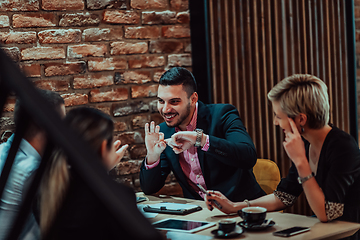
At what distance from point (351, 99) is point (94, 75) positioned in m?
2.12

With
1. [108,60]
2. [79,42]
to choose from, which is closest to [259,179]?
[108,60]

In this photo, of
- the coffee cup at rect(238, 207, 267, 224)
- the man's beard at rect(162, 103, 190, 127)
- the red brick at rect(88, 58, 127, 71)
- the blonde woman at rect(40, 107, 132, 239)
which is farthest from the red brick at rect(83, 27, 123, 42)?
the blonde woman at rect(40, 107, 132, 239)

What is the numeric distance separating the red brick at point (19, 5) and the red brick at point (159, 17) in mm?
681

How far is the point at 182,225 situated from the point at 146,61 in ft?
4.75

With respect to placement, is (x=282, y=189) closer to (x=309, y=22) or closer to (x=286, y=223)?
(x=286, y=223)

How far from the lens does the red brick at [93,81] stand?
2559mm

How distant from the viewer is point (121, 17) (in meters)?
2.66

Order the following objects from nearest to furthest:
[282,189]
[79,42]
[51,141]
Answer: [51,141], [282,189], [79,42]

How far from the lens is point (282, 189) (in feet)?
5.75

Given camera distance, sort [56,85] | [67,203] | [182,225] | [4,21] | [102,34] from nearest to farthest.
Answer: [67,203], [182,225], [4,21], [56,85], [102,34]

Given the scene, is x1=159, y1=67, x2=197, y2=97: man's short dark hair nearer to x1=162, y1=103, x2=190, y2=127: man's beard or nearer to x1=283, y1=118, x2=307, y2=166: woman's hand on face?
x1=162, y1=103, x2=190, y2=127: man's beard

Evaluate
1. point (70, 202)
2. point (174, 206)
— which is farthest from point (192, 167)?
point (70, 202)

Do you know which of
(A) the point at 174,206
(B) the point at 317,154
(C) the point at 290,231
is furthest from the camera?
(A) the point at 174,206

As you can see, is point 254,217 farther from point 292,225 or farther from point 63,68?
point 63,68
